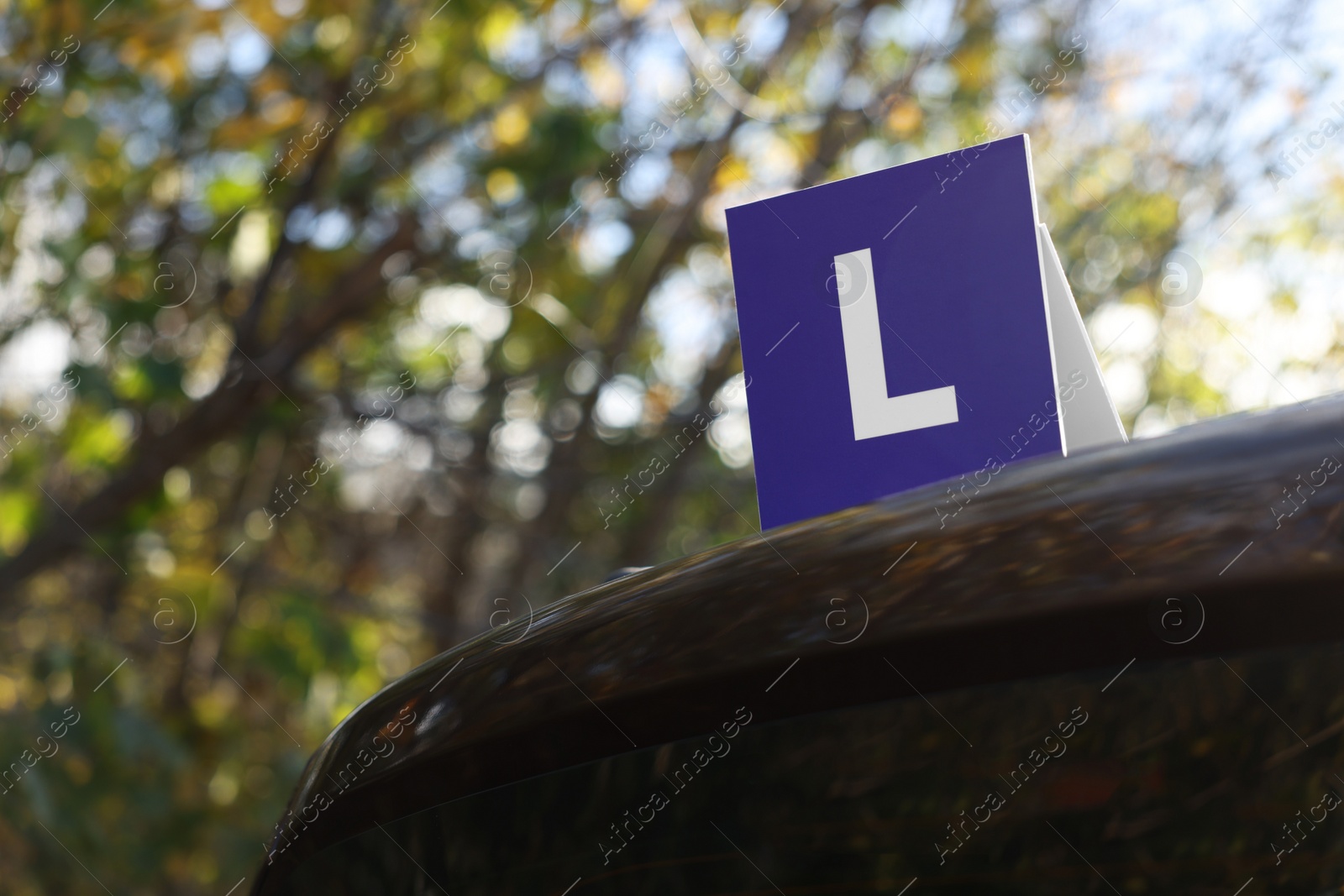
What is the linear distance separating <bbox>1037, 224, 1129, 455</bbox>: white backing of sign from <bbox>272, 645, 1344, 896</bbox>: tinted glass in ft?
1.95

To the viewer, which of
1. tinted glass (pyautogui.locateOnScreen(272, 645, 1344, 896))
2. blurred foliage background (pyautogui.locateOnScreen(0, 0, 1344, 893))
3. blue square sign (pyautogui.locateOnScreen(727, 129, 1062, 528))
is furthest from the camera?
blurred foliage background (pyautogui.locateOnScreen(0, 0, 1344, 893))

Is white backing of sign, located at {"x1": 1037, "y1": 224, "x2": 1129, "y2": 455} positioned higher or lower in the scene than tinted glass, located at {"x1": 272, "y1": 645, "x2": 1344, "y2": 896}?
lower

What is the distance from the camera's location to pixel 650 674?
0.58 metres

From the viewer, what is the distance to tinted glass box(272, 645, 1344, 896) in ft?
1.54

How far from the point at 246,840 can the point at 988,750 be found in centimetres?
355

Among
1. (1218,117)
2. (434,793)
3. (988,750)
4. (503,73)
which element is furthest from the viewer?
(1218,117)

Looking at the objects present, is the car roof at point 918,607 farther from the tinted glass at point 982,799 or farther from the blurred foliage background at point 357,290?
the blurred foliage background at point 357,290

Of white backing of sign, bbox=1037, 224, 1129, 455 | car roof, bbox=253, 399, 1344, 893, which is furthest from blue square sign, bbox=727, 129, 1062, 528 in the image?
car roof, bbox=253, 399, 1344, 893

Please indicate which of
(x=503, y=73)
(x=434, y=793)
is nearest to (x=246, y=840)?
(x=503, y=73)

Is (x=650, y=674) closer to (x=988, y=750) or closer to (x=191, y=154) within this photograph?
(x=988, y=750)

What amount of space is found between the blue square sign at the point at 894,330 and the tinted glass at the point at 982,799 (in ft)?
1.54

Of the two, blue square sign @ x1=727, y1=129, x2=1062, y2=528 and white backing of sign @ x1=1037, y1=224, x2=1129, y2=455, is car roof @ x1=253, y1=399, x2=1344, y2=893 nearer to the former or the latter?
blue square sign @ x1=727, y1=129, x2=1062, y2=528

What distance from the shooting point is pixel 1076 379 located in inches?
42.0

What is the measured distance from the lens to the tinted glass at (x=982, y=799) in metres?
0.47
